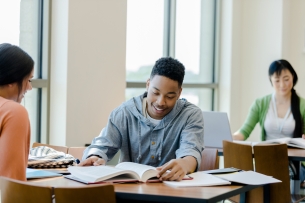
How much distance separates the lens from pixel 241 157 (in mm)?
3850

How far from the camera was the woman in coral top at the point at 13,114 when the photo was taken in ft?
7.39

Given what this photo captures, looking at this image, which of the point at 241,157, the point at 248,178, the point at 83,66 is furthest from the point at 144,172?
the point at 83,66

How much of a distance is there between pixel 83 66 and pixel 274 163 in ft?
5.83

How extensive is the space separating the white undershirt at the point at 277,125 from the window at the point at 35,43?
2116mm

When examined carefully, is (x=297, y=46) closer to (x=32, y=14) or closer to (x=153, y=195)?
(x=32, y=14)

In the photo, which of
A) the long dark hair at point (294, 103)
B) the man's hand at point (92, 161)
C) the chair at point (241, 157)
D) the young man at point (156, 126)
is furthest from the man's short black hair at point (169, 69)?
the long dark hair at point (294, 103)

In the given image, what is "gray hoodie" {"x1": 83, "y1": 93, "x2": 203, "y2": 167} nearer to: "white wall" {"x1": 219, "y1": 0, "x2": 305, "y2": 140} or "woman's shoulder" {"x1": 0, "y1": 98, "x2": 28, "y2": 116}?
"woman's shoulder" {"x1": 0, "y1": 98, "x2": 28, "y2": 116}

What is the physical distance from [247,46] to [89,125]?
2.96 meters

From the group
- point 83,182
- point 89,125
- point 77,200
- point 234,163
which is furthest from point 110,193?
point 89,125

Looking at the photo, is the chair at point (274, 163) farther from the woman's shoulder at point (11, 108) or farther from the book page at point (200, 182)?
the woman's shoulder at point (11, 108)

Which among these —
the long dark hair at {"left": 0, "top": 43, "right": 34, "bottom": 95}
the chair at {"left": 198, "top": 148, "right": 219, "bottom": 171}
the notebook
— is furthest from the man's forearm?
the long dark hair at {"left": 0, "top": 43, "right": 34, "bottom": 95}

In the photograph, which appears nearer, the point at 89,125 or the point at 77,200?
the point at 77,200

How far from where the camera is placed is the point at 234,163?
153 inches

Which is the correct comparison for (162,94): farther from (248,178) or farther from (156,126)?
(248,178)
